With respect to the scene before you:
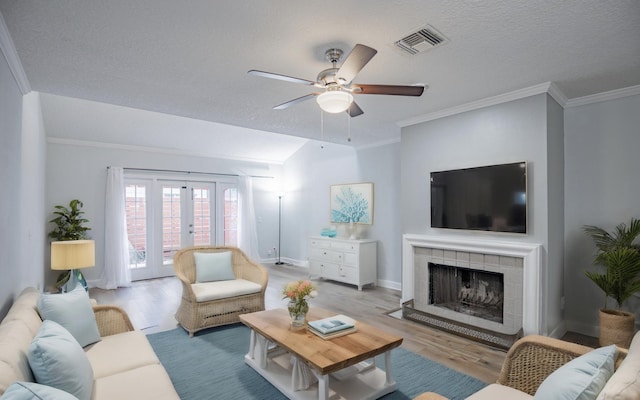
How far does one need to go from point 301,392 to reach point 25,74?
10.8 feet

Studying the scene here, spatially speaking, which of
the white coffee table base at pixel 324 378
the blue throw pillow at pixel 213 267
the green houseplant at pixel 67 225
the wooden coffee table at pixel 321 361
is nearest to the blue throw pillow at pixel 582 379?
the wooden coffee table at pixel 321 361

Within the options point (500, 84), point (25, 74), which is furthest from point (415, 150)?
point (25, 74)

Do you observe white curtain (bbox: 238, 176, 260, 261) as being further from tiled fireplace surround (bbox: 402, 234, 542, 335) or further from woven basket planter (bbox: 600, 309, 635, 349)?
woven basket planter (bbox: 600, 309, 635, 349)

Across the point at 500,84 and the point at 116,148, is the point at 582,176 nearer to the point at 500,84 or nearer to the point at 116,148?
the point at 500,84

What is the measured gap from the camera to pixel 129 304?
4660mm

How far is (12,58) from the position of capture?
90.2 inches

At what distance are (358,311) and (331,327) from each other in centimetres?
192

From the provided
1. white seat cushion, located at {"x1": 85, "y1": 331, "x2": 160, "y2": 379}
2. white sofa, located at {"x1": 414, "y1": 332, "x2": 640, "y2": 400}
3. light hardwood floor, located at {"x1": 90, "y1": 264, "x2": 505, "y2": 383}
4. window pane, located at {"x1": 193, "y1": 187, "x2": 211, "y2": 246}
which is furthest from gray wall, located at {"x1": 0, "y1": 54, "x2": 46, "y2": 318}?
window pane, located at {"x1": 193, "y1": 187, "x2": 211, "y2": 246}

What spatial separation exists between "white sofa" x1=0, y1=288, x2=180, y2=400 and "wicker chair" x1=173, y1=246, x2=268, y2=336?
100cm

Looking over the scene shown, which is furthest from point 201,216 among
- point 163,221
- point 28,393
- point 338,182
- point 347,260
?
point 28,393

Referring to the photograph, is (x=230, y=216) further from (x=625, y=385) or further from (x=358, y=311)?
(x=625, y=385)

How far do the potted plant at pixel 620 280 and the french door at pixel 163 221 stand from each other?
6.36 metres

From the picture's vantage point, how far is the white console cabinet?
5516 mm

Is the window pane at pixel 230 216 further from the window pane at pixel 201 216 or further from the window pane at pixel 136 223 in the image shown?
the window pane at pixel 136 223
